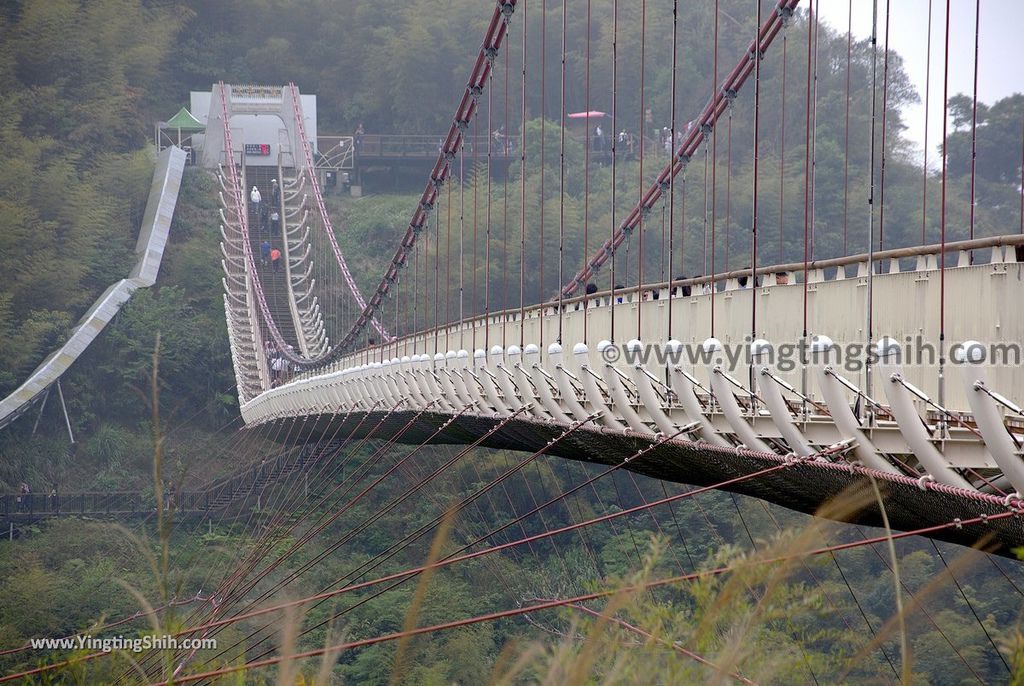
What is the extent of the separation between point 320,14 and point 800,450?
61669 millimetres

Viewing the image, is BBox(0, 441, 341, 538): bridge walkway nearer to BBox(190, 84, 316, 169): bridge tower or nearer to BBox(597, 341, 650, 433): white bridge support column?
BBox(190, 84, 316, 169): bridge tower

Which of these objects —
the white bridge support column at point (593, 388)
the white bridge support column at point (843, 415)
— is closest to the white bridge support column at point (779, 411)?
the white bridge support column at point (843, 415)

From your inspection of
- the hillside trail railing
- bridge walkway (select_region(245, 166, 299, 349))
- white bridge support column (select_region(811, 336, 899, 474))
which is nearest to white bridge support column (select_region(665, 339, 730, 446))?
white bridge support column (select_region(811, 336, 899, 474))

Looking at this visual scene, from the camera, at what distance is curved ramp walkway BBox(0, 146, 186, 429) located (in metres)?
38.0

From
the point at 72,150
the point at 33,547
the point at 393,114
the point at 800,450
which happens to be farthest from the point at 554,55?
the point at 800,450

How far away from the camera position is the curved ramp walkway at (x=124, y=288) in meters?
38.0

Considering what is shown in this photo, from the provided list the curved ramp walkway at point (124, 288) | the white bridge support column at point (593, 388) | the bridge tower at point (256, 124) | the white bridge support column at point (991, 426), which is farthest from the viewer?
the bridge tower at point (256, 124)

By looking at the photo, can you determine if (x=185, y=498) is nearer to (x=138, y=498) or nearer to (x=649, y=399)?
(x=138, y=498)

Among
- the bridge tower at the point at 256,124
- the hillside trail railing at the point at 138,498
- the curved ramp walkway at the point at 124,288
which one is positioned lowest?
the hillside trail railing at the point at 138,498

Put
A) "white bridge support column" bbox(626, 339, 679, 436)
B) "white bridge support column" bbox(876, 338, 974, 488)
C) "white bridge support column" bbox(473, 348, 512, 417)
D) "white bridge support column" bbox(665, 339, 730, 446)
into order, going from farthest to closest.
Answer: "white bridge support column" bbox(473, 348, 512, 417), "white bridge support column" bbox(626, 339, 679, 436), "white bridge support column" bbox(665, 339, 730, 446), "white bridge support column" bbox(876, 338, 974, 488)

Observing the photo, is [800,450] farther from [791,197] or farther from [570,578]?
[791,197]

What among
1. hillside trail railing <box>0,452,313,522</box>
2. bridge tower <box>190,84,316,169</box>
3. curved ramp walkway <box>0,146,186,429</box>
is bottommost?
hillside trail railing <box>0,452,313,522</box>
